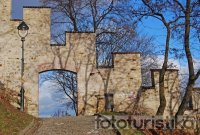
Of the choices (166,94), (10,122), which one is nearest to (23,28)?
(10,122)

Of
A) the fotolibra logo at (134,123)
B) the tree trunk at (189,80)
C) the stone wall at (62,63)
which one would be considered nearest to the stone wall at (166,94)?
the stone wall at (62,63)

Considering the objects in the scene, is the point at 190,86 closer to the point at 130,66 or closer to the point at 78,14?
the point at 130,66

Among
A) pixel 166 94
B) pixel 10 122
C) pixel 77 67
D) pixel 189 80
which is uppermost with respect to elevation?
pixel 77 67

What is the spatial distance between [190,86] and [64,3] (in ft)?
45.3

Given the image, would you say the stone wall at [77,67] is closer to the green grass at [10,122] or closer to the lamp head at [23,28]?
the lamp head at [23,28]

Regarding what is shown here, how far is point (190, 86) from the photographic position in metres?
16.5

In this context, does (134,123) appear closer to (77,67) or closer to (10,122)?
(10,122)

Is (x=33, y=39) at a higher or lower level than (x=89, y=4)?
lower

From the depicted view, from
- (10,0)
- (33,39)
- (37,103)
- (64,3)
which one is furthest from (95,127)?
(64,3)

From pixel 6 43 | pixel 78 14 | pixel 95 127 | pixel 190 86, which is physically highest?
pixel 78 14

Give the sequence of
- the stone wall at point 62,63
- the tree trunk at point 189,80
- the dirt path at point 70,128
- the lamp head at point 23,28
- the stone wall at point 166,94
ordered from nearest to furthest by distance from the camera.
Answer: the dirt path at point 70,128 → the tree trunk at point 189,80 → the lamp head at point 23,28 → the stone wall at point 62,63 → the stone wall at point 166,94

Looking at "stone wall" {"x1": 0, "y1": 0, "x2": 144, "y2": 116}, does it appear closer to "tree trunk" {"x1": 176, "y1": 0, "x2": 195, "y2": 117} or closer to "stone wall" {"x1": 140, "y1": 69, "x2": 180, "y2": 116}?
"stone wall" {"x1": 140, "y1": 69, "x2": 180, "y2": 116}

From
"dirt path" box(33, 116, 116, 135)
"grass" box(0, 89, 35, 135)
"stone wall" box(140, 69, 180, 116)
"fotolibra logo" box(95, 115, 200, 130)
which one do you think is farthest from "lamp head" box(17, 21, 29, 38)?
"stone wall" box(140, 69, 180, 116)

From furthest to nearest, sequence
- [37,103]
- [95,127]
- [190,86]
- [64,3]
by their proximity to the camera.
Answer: [64,3] → [37,103] → [190,86] → [95,127]
